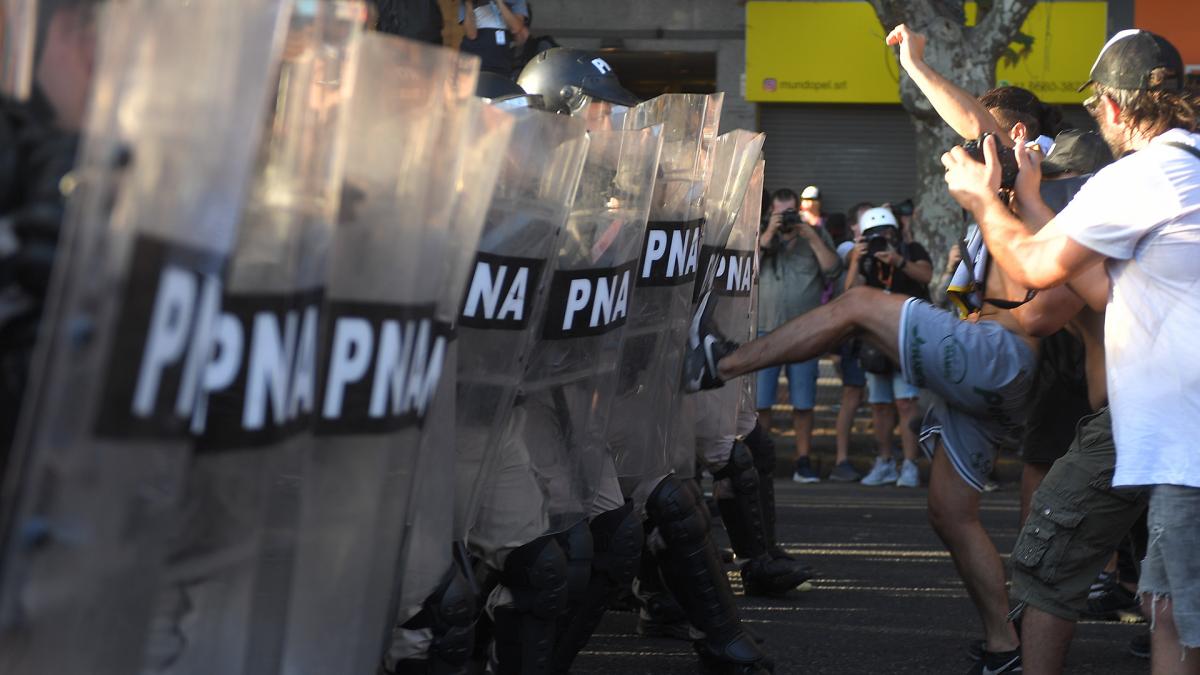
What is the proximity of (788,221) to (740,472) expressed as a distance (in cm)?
379

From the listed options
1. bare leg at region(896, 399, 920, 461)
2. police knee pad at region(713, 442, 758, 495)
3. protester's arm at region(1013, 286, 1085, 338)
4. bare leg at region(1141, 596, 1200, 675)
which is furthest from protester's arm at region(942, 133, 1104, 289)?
bare leg at region(896, 399, 920, 461)

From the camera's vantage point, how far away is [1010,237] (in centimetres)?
366

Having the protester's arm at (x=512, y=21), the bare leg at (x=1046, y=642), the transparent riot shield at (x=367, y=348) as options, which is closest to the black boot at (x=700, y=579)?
the bare leg at (x=1046, y=642)

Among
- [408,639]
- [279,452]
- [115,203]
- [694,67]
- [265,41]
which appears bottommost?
[408,639]

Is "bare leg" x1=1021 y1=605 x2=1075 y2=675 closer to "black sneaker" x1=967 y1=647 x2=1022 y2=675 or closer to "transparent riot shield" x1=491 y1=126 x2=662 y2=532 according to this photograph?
"black sneaker" x1=967 y1=647 x2=1022 y2=675

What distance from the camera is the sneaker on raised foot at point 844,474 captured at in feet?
31.9

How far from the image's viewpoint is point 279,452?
6.81 feet

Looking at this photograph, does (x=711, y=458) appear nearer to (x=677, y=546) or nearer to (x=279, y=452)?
(x=677, y=546)

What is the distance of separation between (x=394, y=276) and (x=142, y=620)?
0.69m

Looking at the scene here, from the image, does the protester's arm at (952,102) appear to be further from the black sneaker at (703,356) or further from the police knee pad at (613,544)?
the police knee pad at (613,544)

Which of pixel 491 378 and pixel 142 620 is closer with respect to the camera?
pixel 142 620

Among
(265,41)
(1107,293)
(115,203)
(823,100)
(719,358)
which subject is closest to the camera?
(115,203)

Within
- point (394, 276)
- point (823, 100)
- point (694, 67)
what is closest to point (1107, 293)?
point (394, 276)

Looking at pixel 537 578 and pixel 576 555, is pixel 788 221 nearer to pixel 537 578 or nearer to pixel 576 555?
pixel 576 555
